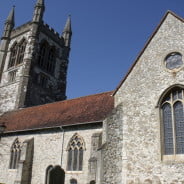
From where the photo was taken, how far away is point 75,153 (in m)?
16.9

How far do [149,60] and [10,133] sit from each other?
14288 mm

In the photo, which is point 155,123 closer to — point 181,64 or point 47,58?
point 181,64

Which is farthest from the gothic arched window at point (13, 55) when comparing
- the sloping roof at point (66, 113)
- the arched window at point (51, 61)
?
the sloping roof at point (66, 113)

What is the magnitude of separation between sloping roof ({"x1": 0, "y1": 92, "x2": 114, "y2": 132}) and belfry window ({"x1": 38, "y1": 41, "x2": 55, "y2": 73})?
1162 cm

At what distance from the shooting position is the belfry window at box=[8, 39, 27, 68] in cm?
3525

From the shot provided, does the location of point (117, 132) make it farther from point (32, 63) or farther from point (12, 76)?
point (12, 76)

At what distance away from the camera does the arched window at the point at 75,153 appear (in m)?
16.5

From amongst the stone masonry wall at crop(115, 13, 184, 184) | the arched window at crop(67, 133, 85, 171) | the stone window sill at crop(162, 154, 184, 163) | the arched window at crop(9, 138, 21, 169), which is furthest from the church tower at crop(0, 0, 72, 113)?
the stone window sill at crop(162, 154, 184, 163)

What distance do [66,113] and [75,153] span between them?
4116 mm

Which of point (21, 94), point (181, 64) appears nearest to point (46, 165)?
point (181, 64)

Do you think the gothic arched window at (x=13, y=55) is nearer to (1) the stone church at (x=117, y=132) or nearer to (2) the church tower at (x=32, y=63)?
(2) the church tower at (x=32, y=63)

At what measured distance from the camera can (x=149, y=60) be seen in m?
13.5

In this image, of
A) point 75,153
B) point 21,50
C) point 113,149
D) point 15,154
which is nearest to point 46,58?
point 21,50

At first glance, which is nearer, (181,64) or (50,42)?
(181,64)
